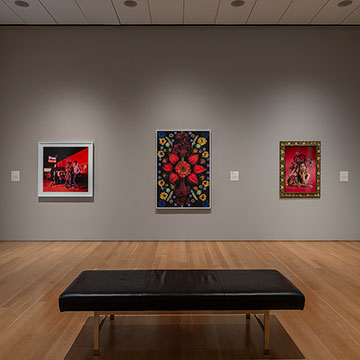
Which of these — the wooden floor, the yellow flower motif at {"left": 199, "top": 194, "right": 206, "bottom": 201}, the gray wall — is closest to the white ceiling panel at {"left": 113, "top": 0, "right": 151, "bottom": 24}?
the gray wall

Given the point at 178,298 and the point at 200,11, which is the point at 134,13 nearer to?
the point at 200,11

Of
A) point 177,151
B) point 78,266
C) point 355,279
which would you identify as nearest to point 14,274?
point 78,266

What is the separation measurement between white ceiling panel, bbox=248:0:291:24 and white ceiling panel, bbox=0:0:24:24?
4.22 metres

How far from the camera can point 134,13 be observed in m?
5.70

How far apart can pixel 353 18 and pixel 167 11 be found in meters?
3.39

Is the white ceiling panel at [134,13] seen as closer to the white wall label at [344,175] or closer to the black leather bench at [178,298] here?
the white wall label at [344,175]

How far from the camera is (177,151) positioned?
613 cm

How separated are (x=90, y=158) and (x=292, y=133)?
153 inches

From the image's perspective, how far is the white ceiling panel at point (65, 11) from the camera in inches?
211

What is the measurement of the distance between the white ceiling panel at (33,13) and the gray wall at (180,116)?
0.77 ft

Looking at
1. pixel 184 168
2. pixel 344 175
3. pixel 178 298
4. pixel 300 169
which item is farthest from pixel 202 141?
pixel 178 298

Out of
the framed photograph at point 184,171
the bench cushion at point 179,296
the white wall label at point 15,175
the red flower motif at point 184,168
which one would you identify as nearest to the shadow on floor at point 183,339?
the bench cushion at point 179,296

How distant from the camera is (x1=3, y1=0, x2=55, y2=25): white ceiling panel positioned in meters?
5.38

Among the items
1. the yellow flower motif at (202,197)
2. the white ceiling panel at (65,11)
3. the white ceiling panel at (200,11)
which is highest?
the white ceiling panel at (200,11)
